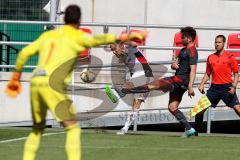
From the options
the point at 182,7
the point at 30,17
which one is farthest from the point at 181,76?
the point at 30,17

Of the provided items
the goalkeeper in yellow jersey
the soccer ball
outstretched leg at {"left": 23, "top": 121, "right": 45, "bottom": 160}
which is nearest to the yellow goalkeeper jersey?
the goalkeeper in yellow jersey

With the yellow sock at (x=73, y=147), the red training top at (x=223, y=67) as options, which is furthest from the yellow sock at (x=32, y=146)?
the red training top at (x=223, y=67)

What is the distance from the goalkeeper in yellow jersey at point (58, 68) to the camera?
9273mm

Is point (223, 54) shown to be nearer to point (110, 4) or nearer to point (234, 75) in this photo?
point (234, 75)

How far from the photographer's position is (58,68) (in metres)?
9.32

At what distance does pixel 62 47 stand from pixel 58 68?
0.79 feet

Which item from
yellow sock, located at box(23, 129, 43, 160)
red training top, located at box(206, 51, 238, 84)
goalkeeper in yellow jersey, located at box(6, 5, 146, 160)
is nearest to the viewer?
goalkeeper in yellow jersey, located at box(6, 5, 146, 160)

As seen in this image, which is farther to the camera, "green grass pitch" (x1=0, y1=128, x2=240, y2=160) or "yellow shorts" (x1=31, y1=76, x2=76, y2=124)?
"green grass pitch" (x1=0, y1=128, x2=240, y2=160)

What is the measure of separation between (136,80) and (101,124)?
156cm

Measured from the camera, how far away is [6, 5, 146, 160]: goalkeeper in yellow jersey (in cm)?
927

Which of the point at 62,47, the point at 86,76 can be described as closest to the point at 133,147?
the point at 62,47

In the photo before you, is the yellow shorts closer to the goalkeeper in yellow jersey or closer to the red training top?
the goalkeeper in yellow jersey

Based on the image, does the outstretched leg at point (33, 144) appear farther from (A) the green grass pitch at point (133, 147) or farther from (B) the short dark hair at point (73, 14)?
(A) the green grass pitch at point (133, 147)

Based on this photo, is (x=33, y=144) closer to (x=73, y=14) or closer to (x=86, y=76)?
(x=73, y=14)
